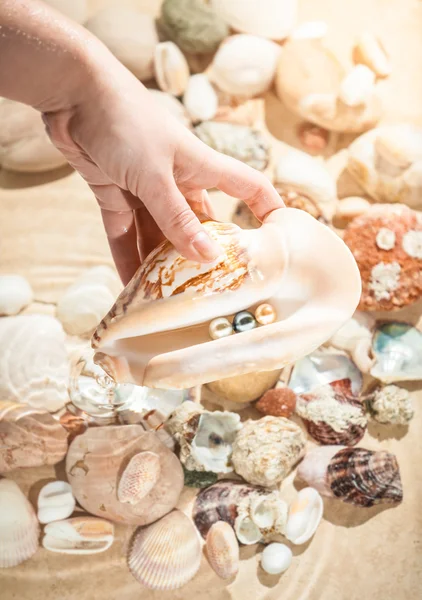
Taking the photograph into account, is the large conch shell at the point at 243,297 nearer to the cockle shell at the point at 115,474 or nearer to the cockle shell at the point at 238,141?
the cockle shell at the point at 115,474

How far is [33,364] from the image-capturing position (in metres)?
1.96

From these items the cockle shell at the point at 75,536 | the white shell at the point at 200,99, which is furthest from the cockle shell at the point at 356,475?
the white shell at the point at 200,99

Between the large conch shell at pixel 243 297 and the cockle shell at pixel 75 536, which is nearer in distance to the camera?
the large conch shell at pixel 243 297

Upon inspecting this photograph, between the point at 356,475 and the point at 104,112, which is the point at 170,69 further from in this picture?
the point at 356,475

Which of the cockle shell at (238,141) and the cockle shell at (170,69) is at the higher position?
the cockle shell at (170,69)

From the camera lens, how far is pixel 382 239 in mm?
2041

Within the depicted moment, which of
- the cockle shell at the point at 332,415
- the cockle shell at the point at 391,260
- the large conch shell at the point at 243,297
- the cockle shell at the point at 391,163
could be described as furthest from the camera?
the cockle shell at the point at 391,163

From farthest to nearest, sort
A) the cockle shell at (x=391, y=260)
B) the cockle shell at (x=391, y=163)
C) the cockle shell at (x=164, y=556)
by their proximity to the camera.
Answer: the cockle shell at (x=391, y=163)
the cockle shell at (x=391, y=260)
the cockle shell at (x=164, y=556)

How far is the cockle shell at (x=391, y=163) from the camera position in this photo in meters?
2.15

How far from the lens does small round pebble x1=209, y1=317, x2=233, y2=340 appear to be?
1.34m

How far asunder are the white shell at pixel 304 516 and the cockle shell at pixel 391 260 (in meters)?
0.68

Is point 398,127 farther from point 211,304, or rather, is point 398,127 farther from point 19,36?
point 19,36

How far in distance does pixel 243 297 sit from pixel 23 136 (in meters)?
1.26

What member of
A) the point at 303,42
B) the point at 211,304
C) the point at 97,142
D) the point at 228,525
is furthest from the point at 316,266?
the point at 303,42
